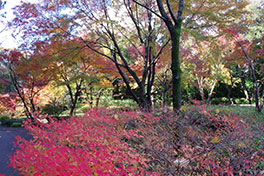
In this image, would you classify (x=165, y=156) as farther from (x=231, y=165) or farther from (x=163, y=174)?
(x=231, y=165)

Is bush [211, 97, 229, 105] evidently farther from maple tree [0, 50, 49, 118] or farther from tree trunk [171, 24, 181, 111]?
tree trunk [171, 24, 181, 111]

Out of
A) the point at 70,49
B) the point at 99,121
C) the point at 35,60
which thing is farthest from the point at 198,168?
the point at 35,60

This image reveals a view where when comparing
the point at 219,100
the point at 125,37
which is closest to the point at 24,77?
the point at 125,37

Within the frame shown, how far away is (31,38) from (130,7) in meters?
3.41

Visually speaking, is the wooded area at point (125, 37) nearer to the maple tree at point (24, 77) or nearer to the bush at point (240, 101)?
the maple tree at point (24, 77)

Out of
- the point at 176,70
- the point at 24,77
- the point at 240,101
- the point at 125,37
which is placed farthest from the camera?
the point at 240,101

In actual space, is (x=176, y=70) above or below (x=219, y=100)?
above

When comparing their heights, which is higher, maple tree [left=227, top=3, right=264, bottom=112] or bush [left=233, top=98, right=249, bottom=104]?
maple tree [left=227, top=3, right=264, bottom=112]

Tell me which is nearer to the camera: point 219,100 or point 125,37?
point 125,37

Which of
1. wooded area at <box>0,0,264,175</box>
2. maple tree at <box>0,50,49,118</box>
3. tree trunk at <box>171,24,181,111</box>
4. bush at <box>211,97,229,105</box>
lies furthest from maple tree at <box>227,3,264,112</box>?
maple tree at <box>0,50,49,118</box>

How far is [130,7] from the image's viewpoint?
656cm

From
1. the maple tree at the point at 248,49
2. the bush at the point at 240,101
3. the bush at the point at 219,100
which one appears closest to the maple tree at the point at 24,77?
the maple tree at the point at 248,49

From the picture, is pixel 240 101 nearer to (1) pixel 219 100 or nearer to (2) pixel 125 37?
(1) pixel 219 100

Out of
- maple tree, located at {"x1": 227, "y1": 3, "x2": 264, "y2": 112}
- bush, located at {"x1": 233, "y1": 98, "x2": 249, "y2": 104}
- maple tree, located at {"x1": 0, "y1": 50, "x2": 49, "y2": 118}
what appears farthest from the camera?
bush, located at {"x1": 233, "y1": 98, "x2": 249, "y2": 104}
